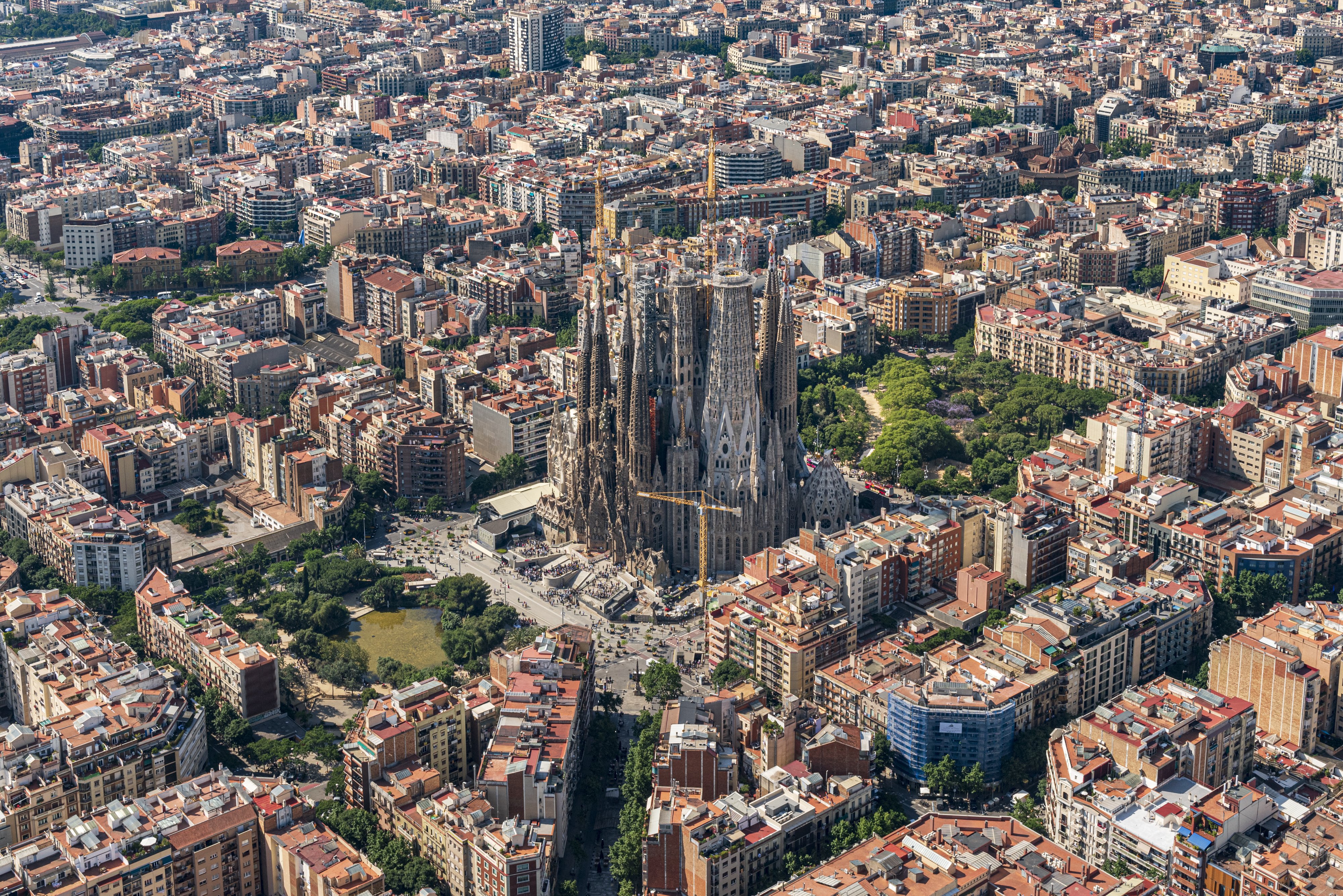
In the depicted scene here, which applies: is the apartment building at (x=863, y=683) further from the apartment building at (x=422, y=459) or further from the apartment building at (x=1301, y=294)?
the apartment building at (x=1301, y=294)

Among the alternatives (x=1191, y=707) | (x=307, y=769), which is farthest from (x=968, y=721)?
(x=307, y=769)

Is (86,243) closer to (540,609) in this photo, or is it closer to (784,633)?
(540,609)

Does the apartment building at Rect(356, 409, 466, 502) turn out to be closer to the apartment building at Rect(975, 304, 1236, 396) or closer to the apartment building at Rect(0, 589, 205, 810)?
the apartment building at Rect(0, 589, 205, 810)

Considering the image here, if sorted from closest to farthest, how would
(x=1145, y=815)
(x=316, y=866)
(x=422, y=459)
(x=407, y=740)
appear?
(x=316, y=866) < (x=1145, y=815) < (x=407, y=740) < (x=422, y=459)


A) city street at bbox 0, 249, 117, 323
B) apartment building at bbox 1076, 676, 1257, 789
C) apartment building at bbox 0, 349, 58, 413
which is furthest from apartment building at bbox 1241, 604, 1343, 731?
city street at bbox 0, 249, 117, 323

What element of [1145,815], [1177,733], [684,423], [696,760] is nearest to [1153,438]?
[684,423]

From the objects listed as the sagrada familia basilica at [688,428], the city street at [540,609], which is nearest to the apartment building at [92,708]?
the city street at [540,609]

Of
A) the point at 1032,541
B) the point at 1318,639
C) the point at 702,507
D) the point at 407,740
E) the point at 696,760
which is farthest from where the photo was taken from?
the point at 702,507
